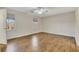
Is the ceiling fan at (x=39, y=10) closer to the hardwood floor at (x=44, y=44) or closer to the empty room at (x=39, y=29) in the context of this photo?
the empty room at (x=39, y=29)

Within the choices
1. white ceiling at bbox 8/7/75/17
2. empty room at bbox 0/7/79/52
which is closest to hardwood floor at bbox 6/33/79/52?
empty room at bbox 0/7/79/52

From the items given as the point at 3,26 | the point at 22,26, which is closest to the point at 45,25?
the point at 22,26

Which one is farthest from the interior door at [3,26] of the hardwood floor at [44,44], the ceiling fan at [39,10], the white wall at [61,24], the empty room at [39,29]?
the white wall at [61,24]

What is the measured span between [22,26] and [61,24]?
0.67 m

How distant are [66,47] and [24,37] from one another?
72cm

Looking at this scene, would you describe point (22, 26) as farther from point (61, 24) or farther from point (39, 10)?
point (61, 24)

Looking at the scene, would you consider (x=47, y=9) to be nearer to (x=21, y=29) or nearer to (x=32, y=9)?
(x=32, y=9)

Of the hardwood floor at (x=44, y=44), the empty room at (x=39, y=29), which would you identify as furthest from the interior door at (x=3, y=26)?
the hardwood floor at (x=44, y=44)

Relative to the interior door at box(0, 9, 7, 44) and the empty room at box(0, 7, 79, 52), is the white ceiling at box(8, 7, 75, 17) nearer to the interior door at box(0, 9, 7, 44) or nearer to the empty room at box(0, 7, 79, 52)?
the empty room at box(0, 7, 79, 52)

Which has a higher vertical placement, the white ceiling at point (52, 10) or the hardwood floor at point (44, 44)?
the white ceiling at point (52, 10)

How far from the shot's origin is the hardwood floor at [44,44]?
5.48 feet

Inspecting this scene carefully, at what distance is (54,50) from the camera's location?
1680mm

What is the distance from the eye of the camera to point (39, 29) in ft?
5.86

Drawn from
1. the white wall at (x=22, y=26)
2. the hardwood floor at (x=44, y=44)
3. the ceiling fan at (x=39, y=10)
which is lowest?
A: the hardwood floor at (x=44, y=44)
